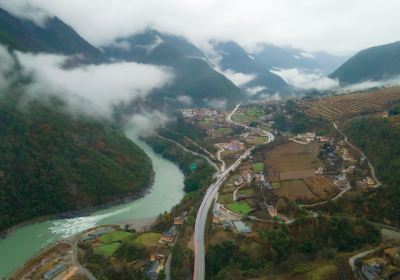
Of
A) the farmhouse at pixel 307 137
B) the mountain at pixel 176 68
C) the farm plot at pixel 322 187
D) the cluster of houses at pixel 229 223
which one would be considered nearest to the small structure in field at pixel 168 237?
the cluster of houses at pixel 229 223

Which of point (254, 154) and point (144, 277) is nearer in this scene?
point (144, 277)

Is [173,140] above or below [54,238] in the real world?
above

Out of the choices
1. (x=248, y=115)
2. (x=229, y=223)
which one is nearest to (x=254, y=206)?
(x=229, y=223)

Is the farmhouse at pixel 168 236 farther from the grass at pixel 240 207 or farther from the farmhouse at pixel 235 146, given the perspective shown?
the farmhouse at pixel 235 146

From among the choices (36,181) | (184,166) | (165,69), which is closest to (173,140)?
(184,166)

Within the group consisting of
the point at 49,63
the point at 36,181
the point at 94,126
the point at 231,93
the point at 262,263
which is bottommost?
the point at 262,263

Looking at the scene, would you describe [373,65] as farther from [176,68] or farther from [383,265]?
[383,265]

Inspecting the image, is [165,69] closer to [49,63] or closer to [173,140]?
[49,63]
